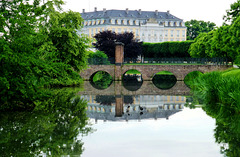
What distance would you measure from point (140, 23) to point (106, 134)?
98.6 m

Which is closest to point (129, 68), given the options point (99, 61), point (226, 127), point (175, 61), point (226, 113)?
point (99, 61)

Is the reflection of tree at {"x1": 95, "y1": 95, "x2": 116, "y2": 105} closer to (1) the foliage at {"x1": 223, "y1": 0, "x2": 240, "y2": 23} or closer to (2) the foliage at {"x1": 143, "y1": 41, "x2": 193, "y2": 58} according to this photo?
(1) the foliage at {"x1": 223, "y1": 0, "x2": 240, "y2": 23}

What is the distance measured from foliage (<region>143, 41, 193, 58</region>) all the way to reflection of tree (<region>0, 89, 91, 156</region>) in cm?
5646

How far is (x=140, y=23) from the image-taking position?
107 meters

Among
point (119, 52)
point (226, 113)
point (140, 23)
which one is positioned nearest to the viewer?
point (226, 113)

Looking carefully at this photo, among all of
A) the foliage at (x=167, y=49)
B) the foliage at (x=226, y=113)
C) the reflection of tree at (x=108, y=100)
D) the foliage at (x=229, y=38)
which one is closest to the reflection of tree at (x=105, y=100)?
the reflection of tree at (x=108, y=100)

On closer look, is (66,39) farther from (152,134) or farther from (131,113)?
(152,134)

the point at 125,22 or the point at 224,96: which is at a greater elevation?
the point at 125,22

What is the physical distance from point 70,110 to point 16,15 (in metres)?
4.52

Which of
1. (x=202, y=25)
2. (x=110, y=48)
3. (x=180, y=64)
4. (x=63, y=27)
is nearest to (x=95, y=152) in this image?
(x=63, y=27)

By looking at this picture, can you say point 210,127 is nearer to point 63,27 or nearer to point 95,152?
point 95,152

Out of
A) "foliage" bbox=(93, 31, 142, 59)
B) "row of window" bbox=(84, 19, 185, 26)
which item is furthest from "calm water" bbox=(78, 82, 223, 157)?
"row of window" bbox=(84, 19, 185, 26)

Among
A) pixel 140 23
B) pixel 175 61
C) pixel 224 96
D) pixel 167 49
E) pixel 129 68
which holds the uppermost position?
pixel 140 23

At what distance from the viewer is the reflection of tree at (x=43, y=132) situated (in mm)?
8062
